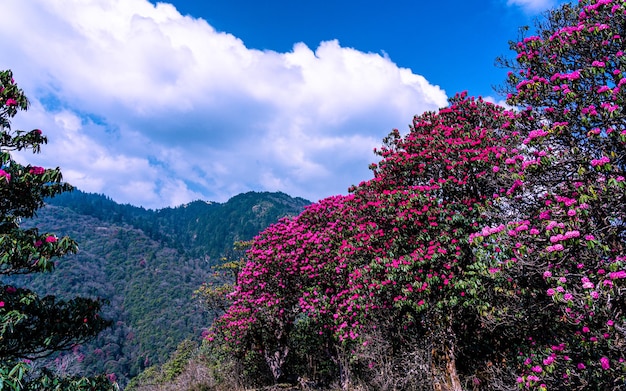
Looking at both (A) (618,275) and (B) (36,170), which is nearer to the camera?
(A) (618,275)

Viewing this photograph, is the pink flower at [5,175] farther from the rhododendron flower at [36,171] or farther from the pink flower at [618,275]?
the pink flower at [618,275]

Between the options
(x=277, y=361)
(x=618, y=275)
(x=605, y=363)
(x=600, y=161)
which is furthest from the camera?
(x=277, y=361)

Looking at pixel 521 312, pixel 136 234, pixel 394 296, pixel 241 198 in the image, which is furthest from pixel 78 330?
pixel 241 198

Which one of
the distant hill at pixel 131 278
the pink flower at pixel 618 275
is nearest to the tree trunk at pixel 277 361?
the pink flower at pixel 618 275

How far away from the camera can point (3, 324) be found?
403cm

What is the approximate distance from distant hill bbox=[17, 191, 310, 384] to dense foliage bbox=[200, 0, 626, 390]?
16014 millimetres

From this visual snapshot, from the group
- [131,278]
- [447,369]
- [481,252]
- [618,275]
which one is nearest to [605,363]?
[618,275]

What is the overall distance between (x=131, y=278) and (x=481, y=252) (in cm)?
8688

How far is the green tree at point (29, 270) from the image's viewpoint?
4312 mm

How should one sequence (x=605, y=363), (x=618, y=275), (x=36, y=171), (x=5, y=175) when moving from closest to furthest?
(x=618, y=275) → (x=5, y=175) → (x=605, y=363) → (x=36, y=171)

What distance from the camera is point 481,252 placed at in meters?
5.68

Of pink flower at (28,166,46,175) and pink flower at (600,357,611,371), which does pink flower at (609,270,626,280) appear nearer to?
pink flower at (600,357,611,371)

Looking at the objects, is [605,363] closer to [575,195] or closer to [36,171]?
[575,195]

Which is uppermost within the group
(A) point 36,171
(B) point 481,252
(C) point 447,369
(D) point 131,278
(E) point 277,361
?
(D) point 131,278
